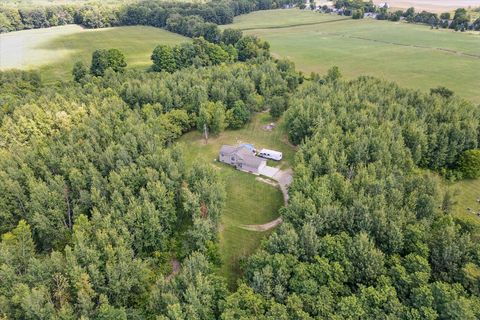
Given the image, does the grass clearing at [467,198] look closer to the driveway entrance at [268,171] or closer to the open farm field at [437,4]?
the driveway entrance at [268,171]

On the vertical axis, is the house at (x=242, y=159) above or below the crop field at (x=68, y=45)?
below

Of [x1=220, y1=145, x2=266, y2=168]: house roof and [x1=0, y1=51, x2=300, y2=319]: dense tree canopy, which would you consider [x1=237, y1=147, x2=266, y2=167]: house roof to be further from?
[x1=0, y1=51, x2=300, y2=319]: dense tree canopy

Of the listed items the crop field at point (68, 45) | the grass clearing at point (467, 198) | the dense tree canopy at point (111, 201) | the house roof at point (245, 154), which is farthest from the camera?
the crop field at point (68, 45)

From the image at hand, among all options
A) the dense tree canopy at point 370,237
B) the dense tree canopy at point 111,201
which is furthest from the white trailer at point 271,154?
the dense tree canopy at point 111,201

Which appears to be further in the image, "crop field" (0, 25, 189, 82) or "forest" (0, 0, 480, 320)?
"crop field" (0, 25, 189, 82)

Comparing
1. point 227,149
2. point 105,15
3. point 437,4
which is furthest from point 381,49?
point 105,15

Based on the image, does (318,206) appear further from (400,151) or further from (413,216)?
(400,151)

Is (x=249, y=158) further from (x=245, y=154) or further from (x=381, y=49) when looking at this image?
(x=381, y=49)

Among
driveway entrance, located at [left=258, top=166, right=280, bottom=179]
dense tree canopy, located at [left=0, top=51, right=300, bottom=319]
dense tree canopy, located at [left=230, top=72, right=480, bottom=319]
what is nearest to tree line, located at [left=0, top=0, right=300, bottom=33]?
dense tree canopy, located at [left=0, top=51, right=300, bottom=319]
